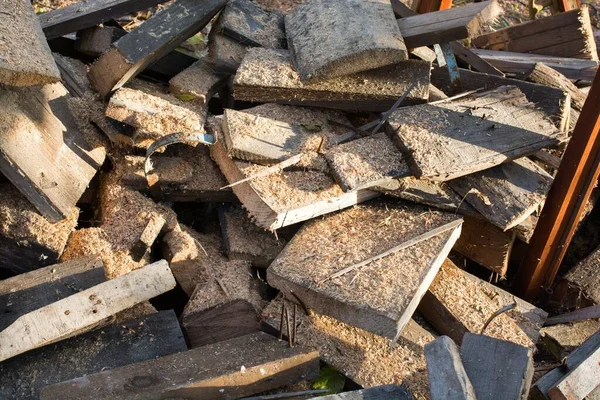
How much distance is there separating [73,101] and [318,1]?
1583 mm

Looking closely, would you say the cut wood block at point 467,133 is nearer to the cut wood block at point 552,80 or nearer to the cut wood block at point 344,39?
the cut wood block at point 344,39

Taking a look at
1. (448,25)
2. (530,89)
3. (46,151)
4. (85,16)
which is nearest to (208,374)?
(46,151)

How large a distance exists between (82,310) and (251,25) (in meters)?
2.10

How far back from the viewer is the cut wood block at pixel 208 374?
8.71 feet

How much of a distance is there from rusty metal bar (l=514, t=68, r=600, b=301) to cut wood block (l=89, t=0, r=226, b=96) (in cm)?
217

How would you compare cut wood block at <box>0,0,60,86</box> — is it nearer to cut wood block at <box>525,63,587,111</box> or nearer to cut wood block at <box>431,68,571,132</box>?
cut wood block at <box>431,68,571,132</box>

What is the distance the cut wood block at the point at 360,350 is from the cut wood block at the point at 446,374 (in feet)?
1.80

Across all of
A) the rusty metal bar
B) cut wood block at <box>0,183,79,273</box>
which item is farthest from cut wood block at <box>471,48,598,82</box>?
cut wood block at <box>0,183,79,273</box>

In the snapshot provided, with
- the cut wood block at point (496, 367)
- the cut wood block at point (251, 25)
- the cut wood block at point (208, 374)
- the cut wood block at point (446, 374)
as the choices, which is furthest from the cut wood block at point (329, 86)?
the cut wood block at point (446, 374)

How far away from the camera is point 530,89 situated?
4070 millimetres

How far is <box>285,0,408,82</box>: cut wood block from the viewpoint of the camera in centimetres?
370

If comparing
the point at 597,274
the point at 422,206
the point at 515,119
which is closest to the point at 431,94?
the point at 515,119

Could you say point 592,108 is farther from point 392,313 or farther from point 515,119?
point 392,313

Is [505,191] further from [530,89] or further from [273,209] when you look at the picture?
[273,209]
